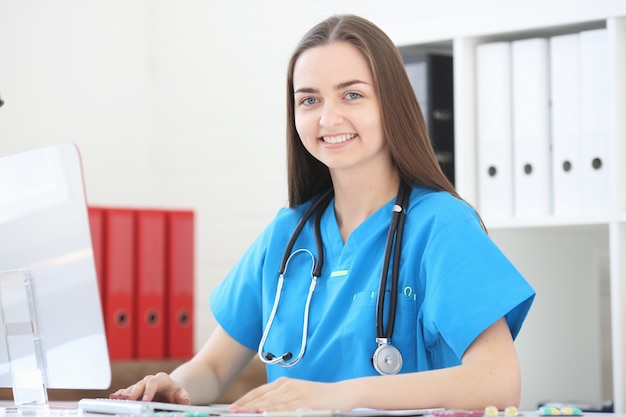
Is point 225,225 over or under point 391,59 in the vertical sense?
under

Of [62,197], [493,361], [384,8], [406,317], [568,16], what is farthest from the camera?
[384,8]

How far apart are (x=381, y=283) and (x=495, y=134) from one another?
663 millimetres

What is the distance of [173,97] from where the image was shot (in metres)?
3.11

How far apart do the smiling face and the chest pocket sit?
0.25 m

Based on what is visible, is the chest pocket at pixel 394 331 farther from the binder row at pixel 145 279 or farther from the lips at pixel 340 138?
the binder row at pixel 145 279

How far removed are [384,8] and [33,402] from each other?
1.79 metres

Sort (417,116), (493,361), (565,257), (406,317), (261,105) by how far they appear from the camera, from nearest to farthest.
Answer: (493,361), (406,317), (417,116), (565,257), (261,105)

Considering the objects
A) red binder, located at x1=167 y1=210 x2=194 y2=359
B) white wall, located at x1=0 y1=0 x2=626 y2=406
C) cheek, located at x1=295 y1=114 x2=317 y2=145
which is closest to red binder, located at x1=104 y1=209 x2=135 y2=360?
red binder, located at x1=167 y1=210 x2=194 y2=359

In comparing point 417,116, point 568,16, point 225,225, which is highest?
point 568,16

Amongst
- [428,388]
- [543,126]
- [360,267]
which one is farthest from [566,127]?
[428,388]

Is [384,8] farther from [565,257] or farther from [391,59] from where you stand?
[391,59]

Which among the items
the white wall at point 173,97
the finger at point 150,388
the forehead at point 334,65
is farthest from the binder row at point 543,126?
the finger at point 150,388

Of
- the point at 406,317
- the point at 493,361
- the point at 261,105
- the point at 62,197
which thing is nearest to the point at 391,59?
the point at 406,317

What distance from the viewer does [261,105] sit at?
293cm
